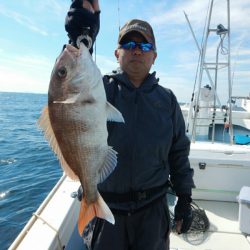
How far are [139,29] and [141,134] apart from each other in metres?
0.73

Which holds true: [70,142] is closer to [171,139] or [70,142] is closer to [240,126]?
[171,139]

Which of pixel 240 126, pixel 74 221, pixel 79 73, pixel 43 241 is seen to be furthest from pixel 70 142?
pixel 240 126

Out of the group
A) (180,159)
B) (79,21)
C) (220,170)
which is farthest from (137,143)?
(220,170)

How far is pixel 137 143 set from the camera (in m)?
1.99

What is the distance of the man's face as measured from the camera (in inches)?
82.4

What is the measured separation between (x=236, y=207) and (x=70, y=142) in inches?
142

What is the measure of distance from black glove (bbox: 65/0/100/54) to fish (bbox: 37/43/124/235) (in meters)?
0.35

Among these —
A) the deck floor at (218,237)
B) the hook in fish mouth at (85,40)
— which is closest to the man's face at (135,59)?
the hook in fish mouth at (85,40)

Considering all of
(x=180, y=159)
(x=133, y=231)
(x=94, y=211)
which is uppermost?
(x=180, y=159)

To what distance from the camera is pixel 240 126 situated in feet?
43.7

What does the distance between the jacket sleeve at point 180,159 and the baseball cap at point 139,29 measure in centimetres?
48

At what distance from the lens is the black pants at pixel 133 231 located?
6.61 feet

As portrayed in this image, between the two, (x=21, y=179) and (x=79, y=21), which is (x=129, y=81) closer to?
(x=79, y=21)

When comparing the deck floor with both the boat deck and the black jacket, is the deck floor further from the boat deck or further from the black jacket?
the black jacket
